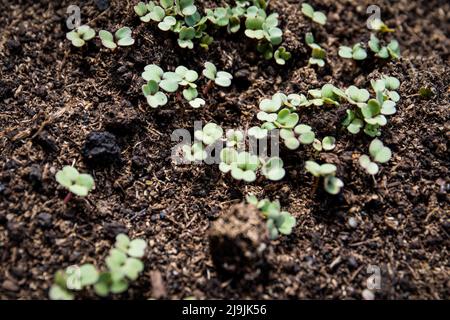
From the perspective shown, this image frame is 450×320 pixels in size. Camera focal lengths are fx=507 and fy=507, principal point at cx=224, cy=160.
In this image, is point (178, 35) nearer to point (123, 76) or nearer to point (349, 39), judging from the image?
point (123, 76)

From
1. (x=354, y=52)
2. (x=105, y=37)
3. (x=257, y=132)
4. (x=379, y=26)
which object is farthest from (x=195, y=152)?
(x=379, y=26)

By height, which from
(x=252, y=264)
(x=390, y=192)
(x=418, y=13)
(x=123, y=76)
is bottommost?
(x=252, y=264)

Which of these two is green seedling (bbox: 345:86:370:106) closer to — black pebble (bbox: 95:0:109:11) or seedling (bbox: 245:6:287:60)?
seedling (bbox: 245:6:287:60)

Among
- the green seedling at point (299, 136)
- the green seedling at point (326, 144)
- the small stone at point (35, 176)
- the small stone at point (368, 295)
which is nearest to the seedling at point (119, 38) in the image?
the small stone at point (35, 176)

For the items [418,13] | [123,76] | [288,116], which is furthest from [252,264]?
[418,13]

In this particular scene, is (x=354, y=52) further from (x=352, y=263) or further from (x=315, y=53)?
(x=352, y=263)

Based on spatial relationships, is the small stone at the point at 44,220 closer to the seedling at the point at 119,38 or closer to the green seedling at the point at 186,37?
the seedling at the point at 119,38
